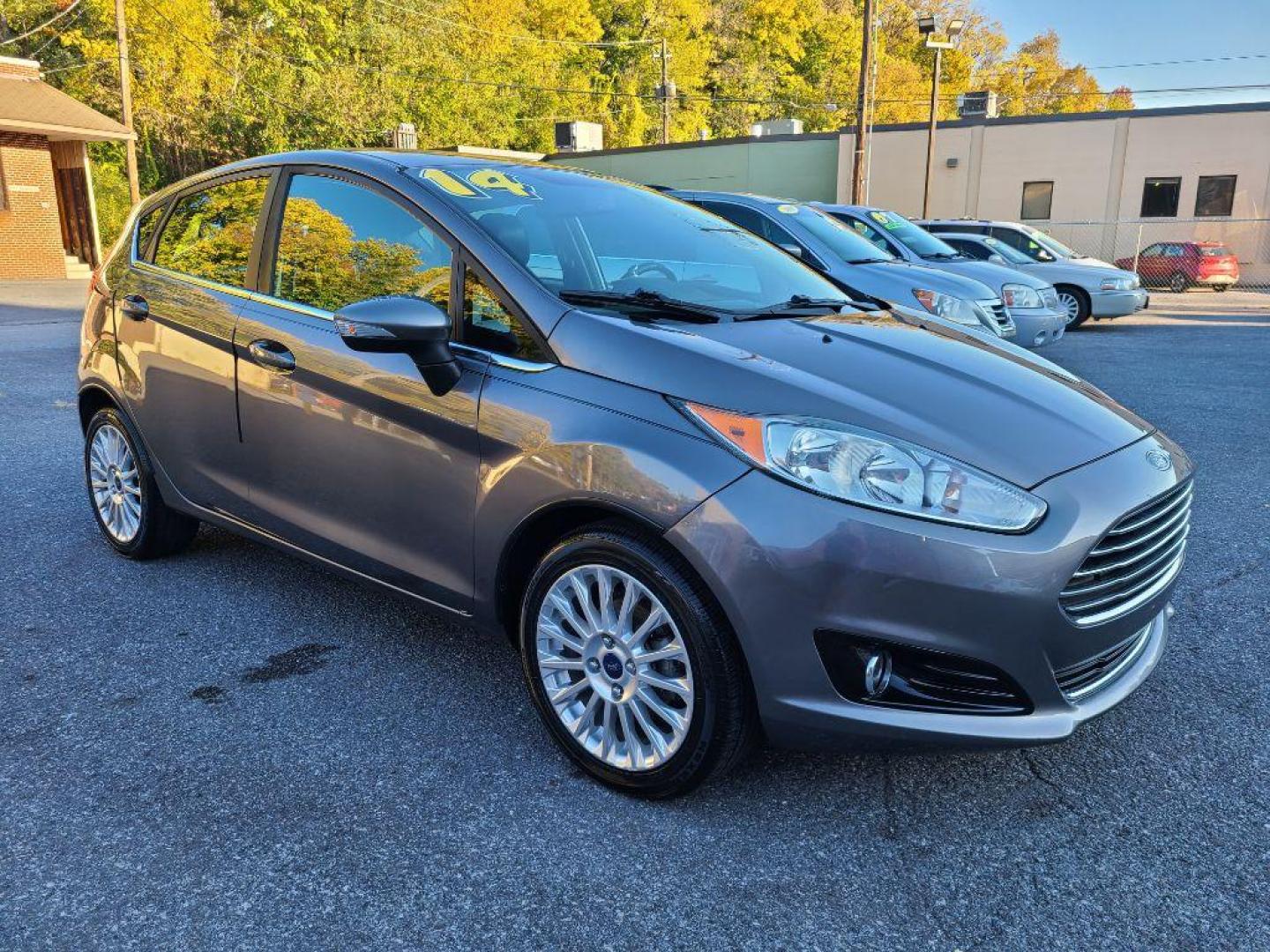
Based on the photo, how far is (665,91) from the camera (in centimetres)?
4531

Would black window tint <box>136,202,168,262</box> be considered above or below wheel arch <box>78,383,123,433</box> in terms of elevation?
above

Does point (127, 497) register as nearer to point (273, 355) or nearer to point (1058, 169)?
point (273, 355)

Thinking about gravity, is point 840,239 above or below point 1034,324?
above

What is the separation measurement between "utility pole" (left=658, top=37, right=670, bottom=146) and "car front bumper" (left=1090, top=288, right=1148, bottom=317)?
3283 centimetres

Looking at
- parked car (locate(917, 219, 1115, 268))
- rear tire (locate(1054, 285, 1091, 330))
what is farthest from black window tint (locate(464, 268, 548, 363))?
rear tire (locate(1054, 285, 1091, 330))

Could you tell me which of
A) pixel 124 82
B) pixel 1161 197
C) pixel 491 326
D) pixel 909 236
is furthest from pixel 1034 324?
pixel 124 82

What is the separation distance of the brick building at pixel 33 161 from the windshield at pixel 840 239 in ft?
72.7

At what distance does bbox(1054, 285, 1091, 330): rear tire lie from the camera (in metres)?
14.8

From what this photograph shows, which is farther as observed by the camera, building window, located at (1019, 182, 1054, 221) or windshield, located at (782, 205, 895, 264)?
building window, located at (1019, 182, 1054, 221)

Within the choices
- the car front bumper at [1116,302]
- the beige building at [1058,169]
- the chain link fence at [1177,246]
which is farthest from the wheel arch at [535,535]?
the beige building at [1058,169]

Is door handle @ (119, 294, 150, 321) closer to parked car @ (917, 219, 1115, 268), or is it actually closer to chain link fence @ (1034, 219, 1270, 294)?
parked car @ (917, 219, 1115, 268)

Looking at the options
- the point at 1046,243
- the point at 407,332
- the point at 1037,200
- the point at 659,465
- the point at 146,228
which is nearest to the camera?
the point at 659,465

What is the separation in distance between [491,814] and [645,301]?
1.48 m

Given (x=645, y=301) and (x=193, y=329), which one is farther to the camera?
(x=193, y=329)
